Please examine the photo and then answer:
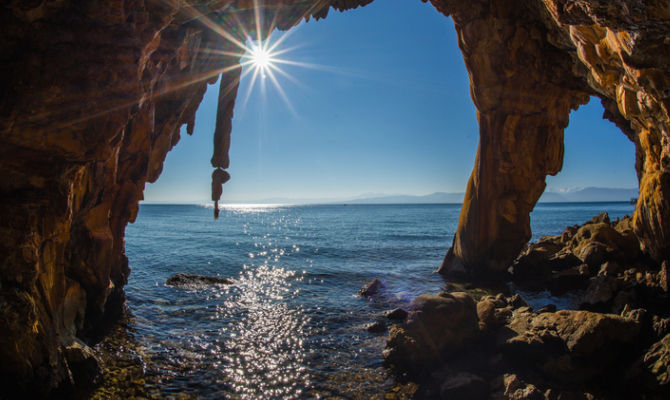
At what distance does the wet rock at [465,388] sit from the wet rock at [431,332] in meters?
1.08

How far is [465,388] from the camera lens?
278 inches

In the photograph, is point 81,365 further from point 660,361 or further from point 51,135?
point 660,361

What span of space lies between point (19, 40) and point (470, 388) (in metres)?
11.4

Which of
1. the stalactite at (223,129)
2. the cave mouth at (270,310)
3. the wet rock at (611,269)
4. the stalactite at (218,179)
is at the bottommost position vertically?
the cave mouth at (270,310)

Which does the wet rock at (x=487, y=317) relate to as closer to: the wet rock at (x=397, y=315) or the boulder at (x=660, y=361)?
the wet rock at (x=397, y=315)

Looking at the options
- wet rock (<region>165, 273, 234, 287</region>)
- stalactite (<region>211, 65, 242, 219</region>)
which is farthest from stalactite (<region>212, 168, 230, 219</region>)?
wet rock (<region>165, 273, 234, 287</region>)

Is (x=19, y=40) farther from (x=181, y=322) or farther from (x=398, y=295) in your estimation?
(x=398, y=295)

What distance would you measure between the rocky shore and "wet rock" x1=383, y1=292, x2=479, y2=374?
0.08 feet

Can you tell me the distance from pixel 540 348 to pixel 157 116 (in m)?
15.7

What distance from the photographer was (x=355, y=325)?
12.0m

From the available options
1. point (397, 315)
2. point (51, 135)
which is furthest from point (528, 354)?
point (51, 135)

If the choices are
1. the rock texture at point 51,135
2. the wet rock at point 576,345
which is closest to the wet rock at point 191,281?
the rock texture at point 51,135

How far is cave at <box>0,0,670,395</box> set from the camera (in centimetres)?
577

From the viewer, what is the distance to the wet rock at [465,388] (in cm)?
699
